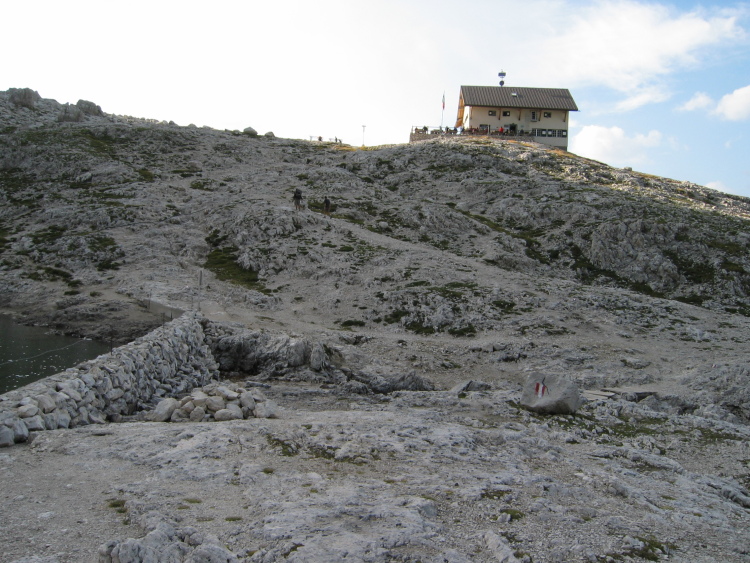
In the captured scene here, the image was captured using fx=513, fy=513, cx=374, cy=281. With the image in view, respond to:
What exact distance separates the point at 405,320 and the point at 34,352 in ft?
85.0

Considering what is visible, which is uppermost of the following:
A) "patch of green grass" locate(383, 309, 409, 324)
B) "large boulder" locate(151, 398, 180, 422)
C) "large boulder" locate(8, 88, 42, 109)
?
"large boulder" locate(8, 88, 42, 109)

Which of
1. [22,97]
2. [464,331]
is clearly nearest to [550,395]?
[464,331]

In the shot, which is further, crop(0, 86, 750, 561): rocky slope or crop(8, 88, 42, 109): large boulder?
crop(8, 88, 42, 109): large boulder

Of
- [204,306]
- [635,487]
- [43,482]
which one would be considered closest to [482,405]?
[635,487]

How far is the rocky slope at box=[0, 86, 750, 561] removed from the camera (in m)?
11.8

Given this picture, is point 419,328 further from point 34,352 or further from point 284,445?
point 34,352

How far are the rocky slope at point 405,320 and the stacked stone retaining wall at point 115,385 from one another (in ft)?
5.00

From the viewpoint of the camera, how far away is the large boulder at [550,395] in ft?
73.7

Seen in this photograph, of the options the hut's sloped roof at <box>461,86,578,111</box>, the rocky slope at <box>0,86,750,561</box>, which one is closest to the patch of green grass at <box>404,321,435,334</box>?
the rocky slope at <box>0,86,750,561</box>

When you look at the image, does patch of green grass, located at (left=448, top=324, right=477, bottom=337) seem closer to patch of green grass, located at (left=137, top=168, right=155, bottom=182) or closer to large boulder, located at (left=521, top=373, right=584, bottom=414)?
large boulder, located at (left=521, top=373, right=584, bottom=414)

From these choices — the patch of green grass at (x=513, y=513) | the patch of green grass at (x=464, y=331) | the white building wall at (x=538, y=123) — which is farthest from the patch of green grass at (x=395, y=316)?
the white building wall at (x=538, y=123)

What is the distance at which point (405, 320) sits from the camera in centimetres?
4169

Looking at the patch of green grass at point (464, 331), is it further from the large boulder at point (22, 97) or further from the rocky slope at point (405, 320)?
the large boulder at point (22, 97)

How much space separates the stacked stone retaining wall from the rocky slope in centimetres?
152
